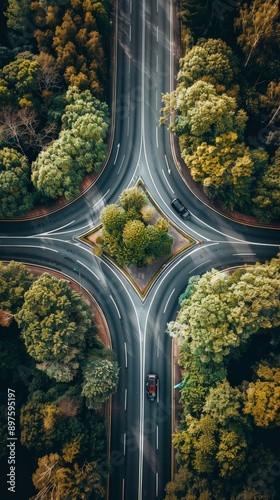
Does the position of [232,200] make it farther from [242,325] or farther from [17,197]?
[17,197]

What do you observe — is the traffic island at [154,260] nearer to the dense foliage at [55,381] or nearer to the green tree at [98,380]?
the dense foliage at [55,381]

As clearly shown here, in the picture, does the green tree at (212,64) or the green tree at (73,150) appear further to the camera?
the green tree at (73,150)

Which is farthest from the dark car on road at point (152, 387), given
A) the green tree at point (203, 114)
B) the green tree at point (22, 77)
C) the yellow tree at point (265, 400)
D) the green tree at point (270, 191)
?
the green tree at point (22, 77)

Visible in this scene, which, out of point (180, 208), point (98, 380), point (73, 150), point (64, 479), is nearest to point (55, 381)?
point (98, 380)

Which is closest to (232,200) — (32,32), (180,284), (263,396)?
(180,284)

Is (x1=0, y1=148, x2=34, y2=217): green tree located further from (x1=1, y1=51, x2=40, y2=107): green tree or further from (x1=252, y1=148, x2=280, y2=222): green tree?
(x1=252, y1=148, x2=280, y2=222): green tree
